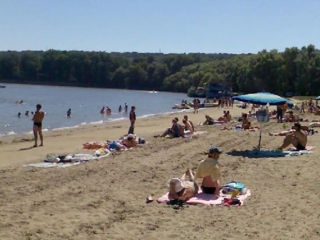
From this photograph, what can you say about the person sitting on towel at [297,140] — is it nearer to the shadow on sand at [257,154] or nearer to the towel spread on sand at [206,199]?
the shadow on sand at [257,154]

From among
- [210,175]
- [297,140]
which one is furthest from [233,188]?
[297,140]

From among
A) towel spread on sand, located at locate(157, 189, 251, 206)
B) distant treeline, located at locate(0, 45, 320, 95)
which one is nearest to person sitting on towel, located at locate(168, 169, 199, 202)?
towel spread on sand, located at locate(157, 189, 251, 206)


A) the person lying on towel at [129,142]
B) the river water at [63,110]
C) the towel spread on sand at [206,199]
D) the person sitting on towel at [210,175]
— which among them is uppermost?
the person sitting on towel at [210,175]

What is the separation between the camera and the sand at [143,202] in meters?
6.51

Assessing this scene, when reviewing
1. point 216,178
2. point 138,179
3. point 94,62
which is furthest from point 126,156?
point 94,62

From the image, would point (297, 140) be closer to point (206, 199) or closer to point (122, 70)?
point (206, 199)

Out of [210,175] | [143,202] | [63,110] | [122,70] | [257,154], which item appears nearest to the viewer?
[143,202]

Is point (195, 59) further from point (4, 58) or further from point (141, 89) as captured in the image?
point (4, 58)

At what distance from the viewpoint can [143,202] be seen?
8.12 meters

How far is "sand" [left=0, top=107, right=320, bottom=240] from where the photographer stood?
6.51 metres

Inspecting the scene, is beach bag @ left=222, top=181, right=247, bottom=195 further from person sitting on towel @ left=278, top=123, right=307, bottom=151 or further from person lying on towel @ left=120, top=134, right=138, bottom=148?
person lying on towel @ left=120, top=134, right=138, bottom=148

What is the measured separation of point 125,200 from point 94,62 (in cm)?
14883

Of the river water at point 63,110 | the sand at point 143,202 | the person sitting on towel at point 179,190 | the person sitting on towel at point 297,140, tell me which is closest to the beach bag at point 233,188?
the sand at point 143,202

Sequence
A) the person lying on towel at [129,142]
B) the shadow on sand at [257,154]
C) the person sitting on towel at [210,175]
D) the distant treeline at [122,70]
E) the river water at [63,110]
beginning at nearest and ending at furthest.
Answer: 1. the person sitting on towel at [210,175]
2. the shadow on sand at [257,154]
3. the person lying on towel at [129,142]
4. the river water at [63,110]
5. the distant treeline at [122,70]
